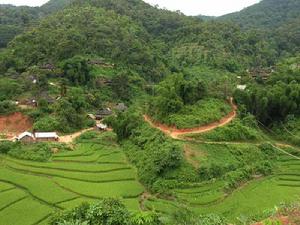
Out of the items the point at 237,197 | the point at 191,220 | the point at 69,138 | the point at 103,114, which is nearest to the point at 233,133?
the point at 237,197

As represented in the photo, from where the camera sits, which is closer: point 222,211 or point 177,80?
point 222,211

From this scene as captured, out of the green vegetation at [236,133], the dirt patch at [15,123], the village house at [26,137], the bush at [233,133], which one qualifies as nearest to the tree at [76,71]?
the dirt patch at [15,123]

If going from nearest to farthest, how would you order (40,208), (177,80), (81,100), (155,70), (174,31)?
(40,208) < (177,80) < (81,100) < (155,70) < (174,31)

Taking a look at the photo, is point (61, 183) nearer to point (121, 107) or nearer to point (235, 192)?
point (235, 192)

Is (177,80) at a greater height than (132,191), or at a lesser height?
greater

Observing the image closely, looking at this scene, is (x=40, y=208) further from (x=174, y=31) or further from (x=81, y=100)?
(x=174, y=31)

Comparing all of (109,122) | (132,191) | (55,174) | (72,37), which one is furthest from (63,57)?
(132,191)
